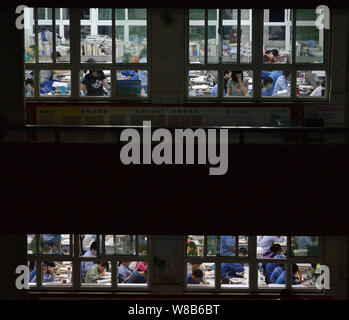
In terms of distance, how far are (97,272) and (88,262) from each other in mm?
194

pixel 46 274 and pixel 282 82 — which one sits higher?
pixel 282 82

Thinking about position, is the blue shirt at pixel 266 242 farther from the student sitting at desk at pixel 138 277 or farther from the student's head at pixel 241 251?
the student sitting at desk at pixel 138 277

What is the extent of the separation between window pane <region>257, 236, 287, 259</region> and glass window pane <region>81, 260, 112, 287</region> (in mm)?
2168

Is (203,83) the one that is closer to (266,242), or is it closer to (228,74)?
(228,74)

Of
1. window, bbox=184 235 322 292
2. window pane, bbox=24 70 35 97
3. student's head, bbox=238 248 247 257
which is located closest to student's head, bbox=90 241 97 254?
window, bbox=184 235 322 292

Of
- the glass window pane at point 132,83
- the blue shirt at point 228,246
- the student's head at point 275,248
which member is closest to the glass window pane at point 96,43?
the glass window pane at point 132,83

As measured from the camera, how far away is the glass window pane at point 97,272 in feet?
27.9

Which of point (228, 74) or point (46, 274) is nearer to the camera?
point (228, 74)

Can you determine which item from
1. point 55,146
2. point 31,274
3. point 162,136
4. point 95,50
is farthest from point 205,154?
point 31,274

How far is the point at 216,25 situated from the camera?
8.16 metres

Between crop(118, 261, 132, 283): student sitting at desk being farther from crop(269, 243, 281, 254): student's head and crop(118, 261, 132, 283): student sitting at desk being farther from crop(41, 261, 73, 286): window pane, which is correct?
crop(269, 243, 281, 254): student's head

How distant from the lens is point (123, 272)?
851 centimetres

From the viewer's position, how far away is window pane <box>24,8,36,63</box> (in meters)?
8.23

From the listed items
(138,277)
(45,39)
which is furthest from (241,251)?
(45,39)
